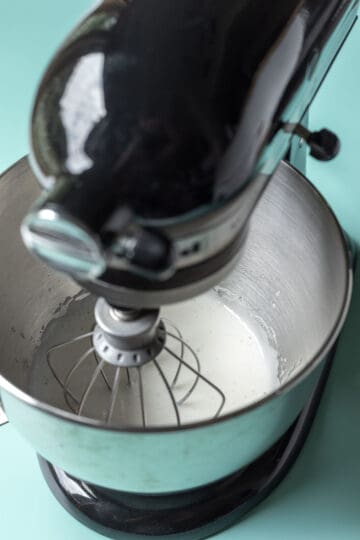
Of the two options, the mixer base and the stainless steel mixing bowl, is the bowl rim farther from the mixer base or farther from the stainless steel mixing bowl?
the mixer base

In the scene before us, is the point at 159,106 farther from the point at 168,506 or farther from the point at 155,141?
the point at 168,506

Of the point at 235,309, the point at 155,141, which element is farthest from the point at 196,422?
the point at 235,309

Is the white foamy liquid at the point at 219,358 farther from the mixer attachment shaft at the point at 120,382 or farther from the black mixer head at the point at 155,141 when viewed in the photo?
the black mixer head at the point at 155,141

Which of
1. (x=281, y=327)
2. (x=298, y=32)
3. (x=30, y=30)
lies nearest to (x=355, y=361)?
(x=281, y=327)

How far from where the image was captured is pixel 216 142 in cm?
38

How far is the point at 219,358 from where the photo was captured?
2.27ft

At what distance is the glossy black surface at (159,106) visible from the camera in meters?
0.37

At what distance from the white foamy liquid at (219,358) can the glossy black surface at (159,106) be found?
285 mm

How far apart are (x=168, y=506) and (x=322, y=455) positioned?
0.41ft

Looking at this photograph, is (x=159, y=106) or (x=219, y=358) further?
(x=219, y=358)

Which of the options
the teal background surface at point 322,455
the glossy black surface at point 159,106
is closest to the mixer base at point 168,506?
the teal background surface at point 322,455

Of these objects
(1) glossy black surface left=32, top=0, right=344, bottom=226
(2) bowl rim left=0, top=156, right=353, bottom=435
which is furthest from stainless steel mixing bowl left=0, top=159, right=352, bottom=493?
(1) glossy black surface left=32, top=0, right=344, bottom=226

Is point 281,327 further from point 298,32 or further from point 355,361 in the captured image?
point 298,32

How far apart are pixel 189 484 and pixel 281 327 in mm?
202
